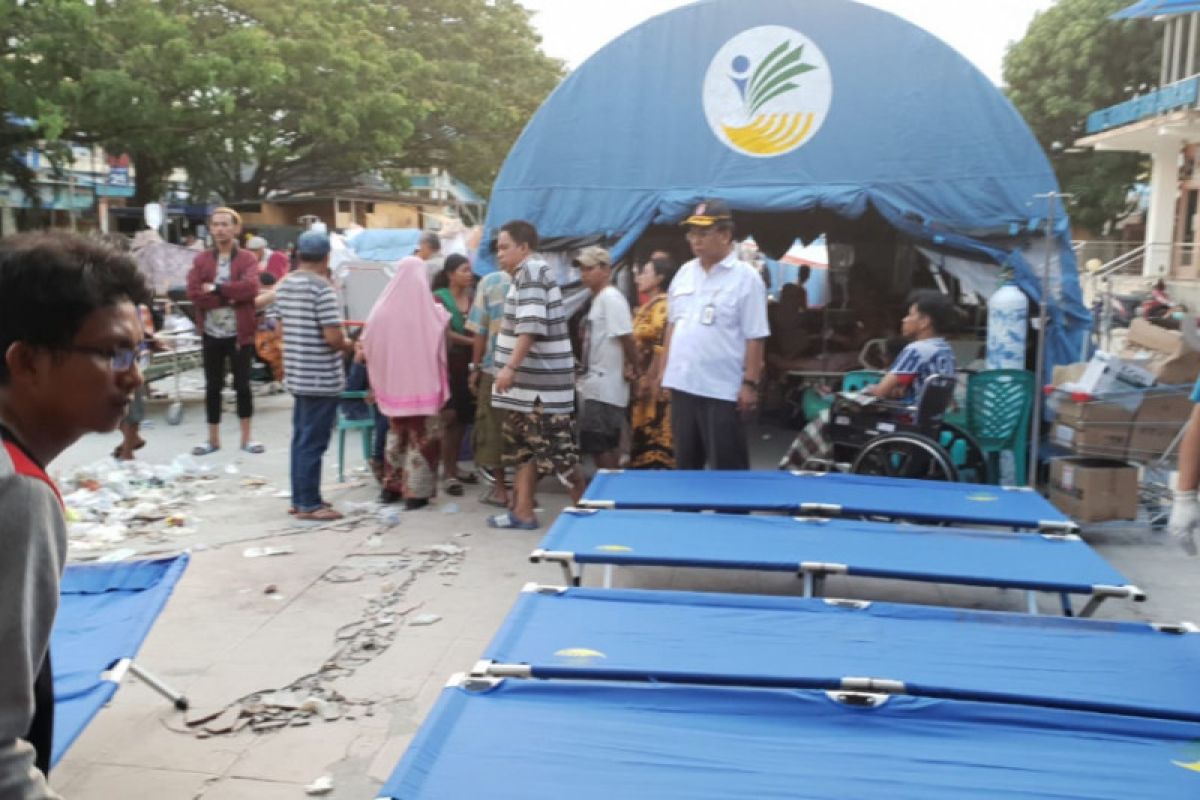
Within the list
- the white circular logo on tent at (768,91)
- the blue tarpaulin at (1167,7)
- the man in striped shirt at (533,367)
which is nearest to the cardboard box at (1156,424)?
the white circular logo on tent at (768,91)

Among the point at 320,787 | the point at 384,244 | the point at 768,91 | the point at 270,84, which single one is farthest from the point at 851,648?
the point at 270,84

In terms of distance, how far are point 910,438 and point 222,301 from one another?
17.8ft

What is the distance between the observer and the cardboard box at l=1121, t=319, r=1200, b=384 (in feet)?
20.8

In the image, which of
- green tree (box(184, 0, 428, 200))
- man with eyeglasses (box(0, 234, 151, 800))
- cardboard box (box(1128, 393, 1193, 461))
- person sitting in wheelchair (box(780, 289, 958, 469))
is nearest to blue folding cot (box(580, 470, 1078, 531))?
person sitting in wheelchair (box(780, 289, 958, 469))

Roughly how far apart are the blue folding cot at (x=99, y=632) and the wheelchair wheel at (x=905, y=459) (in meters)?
4.19

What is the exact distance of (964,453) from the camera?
658 cm

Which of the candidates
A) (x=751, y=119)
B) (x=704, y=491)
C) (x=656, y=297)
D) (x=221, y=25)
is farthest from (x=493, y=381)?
(x=221, y=25)

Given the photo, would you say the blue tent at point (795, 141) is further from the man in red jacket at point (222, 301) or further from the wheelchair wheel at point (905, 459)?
Answer: the wheelchair wheel at point (905, 459)

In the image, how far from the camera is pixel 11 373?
1.45 meters

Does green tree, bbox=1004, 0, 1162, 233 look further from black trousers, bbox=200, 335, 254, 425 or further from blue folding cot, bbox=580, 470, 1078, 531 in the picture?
black trousers, bbox=200, 335, 254, 425

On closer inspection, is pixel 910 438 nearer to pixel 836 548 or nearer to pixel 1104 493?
pixel 1104 493

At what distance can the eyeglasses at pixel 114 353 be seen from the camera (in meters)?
1.49

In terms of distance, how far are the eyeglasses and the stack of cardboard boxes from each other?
595 cm

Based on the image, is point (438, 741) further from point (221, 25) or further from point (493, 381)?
point (221, 25)
